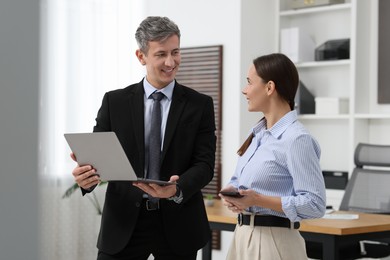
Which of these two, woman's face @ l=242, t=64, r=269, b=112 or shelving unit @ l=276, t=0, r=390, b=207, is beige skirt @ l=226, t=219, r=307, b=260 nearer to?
woman's face @ l=242, t=64, r=269, b=112

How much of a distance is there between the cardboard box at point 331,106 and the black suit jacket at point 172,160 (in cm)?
346

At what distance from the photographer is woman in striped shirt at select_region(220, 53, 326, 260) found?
2.00m

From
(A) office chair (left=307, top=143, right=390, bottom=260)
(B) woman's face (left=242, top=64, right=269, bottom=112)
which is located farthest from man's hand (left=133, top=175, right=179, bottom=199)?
(A) office chair (left=307, top=143, right=390, bottom=260)

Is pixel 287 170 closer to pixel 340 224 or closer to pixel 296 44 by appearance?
pixel 340 224

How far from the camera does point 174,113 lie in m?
2.09

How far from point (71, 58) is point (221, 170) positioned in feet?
5.52

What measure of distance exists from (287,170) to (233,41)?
3583 millimetres

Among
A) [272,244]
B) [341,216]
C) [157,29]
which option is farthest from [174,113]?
[341,216]

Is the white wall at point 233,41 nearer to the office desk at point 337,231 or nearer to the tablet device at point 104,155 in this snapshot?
the office desk at point 337,231

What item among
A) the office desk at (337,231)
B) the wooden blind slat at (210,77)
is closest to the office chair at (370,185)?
the office desk at (337,231)

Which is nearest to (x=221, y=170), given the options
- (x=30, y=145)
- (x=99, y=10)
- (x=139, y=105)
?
(x=99, y=10)

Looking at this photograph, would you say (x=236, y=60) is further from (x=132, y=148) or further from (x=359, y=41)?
(x=132, y=148)

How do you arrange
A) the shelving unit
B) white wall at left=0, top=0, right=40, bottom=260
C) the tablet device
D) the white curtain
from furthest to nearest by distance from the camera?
the shelving unit < the white curtain < the tablet device < white wall at left=0, top=0, right=40, bottom=260

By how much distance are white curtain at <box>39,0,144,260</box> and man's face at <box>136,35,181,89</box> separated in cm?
309
